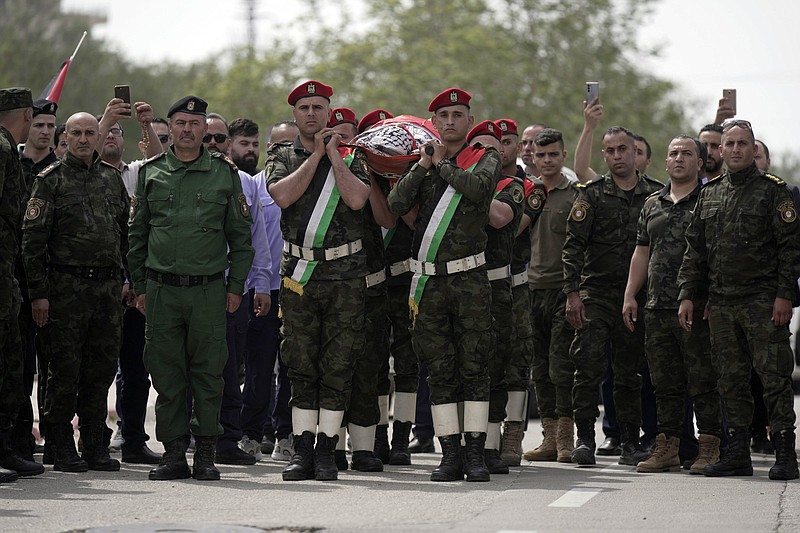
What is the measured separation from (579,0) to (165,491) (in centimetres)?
3504

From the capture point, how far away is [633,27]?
4225cm

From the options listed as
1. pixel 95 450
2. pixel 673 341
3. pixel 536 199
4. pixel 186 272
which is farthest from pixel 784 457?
pixel 95 450

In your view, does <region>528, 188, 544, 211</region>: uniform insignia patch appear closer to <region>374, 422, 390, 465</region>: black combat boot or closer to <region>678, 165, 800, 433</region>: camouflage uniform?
<region>678, 165, 800, 433</region>: camouflage uniform

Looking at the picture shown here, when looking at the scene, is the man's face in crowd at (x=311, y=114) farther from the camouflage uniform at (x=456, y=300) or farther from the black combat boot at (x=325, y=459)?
the black combat boot at (x=325, y=459)

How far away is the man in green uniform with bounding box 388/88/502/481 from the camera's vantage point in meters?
10.1

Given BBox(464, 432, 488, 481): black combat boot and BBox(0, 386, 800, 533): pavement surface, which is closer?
BBox(0, 386, 800, 533): pavement surface

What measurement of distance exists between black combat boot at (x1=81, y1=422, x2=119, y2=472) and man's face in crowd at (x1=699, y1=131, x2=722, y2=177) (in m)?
5.42

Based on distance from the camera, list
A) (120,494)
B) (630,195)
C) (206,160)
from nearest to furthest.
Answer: (120,494) < (206,160) < (630,195)

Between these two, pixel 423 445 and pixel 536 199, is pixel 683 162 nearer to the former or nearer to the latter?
pixel 536 199

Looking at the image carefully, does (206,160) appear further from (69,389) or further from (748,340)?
(748,340)

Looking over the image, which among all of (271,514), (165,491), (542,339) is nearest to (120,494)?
(165,491)

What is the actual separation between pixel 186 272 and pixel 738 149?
3.96 meters

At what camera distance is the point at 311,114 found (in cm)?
1020

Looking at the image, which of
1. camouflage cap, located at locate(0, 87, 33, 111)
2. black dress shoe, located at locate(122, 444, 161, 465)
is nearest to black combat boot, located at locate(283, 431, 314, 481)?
black dress shoe, located at locate(122, 444, 161, 465)
